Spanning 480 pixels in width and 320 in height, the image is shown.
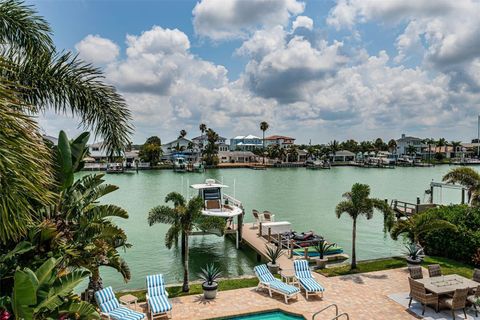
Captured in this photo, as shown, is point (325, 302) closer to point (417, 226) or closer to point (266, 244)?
point (417, 226)

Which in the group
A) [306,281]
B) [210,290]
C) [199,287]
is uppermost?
[306,281]

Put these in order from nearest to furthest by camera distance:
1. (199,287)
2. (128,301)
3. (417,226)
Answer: (128,301) → (199,287) → (417,226)

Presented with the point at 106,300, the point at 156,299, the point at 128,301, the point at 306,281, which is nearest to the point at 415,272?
the point at 306,281

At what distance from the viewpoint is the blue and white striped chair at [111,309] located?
32.2ft

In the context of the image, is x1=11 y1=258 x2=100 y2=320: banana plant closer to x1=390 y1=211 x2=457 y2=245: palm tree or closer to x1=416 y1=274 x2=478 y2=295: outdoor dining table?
x1=416 y1=274 x2=478 y2=295: outdoor dining table

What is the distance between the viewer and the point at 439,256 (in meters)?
17.0

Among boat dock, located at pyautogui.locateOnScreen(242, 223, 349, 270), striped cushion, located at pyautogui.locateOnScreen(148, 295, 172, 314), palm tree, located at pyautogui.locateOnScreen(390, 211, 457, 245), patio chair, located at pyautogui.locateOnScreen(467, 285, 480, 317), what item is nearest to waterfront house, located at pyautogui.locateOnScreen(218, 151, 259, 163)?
boat dock, located at pyautogui.locateOnScreen(242, 223, 349, 270)

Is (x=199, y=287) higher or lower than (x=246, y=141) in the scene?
lower

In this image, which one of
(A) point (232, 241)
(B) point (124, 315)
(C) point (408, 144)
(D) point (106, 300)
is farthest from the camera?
(C) point (408, 144)

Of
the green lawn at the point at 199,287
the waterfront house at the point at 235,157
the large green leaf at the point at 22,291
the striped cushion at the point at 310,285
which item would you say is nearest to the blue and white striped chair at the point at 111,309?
the green lawn at the point at 199,287

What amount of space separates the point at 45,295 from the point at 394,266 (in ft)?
45.3

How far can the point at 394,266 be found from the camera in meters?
15.6

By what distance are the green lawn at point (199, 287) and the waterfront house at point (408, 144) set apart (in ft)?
451

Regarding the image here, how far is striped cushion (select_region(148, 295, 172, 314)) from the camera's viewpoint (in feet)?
33.9
